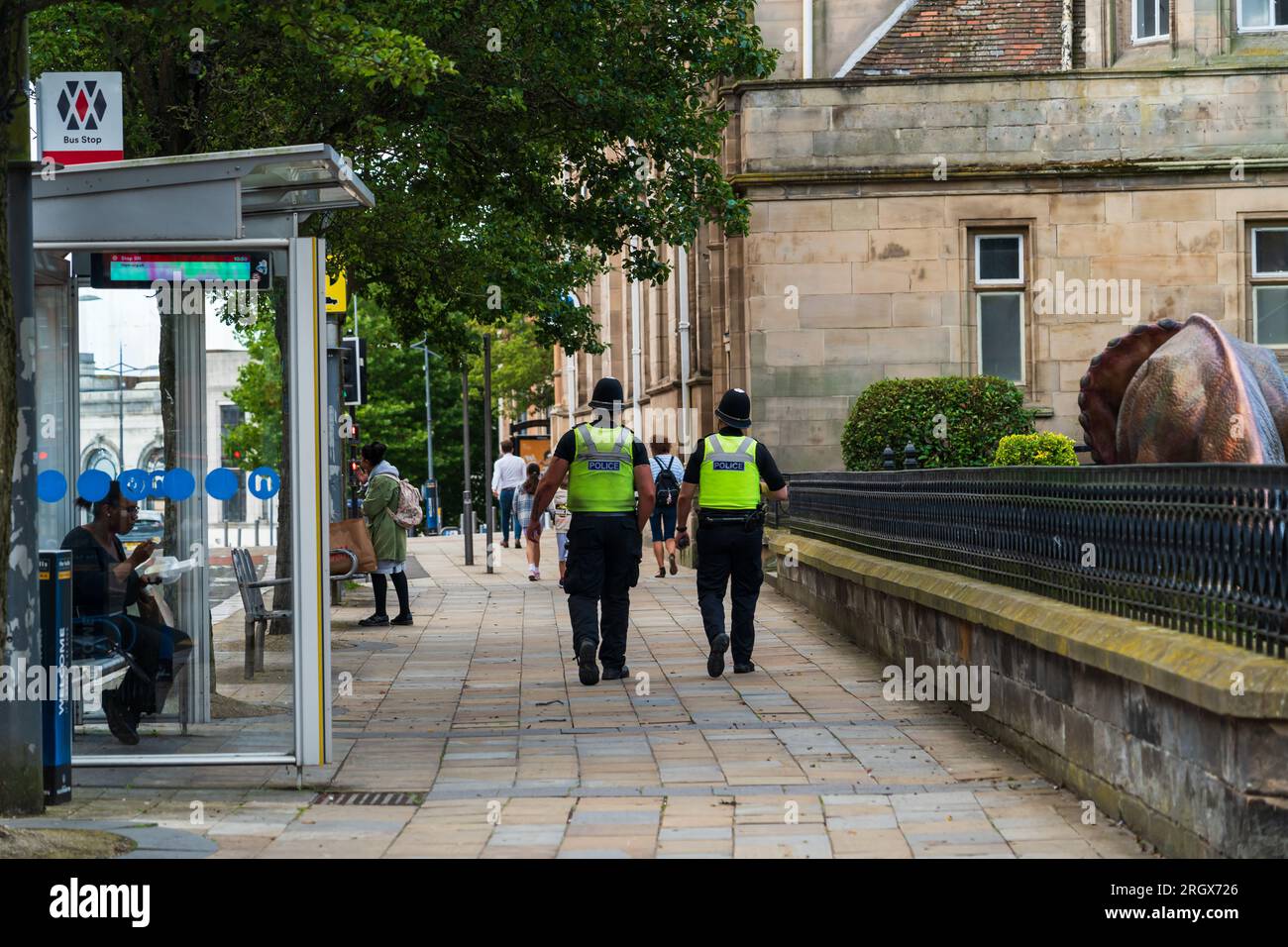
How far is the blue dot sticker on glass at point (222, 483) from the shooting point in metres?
9.23

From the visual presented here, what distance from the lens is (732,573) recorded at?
12922mm

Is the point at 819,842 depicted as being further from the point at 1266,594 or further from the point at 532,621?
the point at 532,621

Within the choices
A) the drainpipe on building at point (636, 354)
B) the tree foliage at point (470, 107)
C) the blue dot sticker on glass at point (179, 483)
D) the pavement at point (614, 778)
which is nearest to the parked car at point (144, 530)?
the blue dot sticker on glass at point (179, 483)

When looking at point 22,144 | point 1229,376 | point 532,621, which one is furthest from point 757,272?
point 22,144

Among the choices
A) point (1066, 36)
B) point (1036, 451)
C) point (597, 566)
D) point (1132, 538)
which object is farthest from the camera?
point (1066, 36)

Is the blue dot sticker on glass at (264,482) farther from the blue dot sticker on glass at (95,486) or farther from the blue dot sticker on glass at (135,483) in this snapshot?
the blue dot sticker on glass at (95,486)

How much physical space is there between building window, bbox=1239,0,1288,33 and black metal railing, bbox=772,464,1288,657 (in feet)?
43.6

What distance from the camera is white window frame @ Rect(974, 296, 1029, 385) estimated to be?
2312 cm

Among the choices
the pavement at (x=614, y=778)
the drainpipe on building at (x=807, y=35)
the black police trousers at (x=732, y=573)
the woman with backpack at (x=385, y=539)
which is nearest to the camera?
the pavement at (x=614, y=778)

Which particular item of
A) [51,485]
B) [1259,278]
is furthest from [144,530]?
[1259,278]

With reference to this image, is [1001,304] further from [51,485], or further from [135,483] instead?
[51,485]

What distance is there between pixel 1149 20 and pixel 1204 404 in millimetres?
15474

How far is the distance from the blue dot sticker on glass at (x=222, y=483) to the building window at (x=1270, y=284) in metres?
16.7

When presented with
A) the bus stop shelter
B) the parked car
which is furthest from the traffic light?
the parked car
